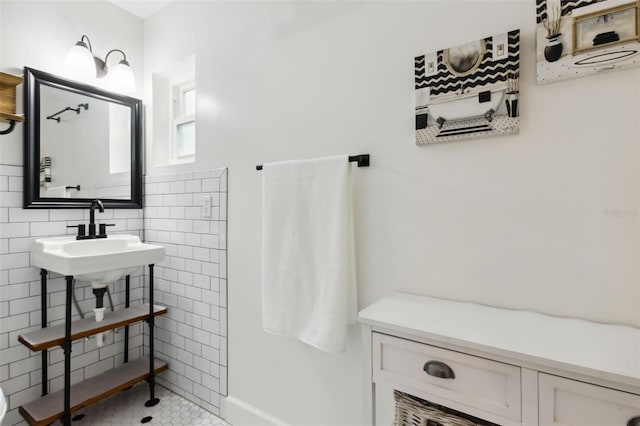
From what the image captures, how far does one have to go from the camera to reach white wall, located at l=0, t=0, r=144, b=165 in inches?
65.7

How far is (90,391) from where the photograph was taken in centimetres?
176

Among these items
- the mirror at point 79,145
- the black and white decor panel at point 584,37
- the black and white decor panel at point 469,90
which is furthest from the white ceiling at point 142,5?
the black and white decor panel at point 584,37

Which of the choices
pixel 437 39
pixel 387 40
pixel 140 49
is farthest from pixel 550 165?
pixel 140 49

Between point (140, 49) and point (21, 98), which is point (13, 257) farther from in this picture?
point (140, 49)

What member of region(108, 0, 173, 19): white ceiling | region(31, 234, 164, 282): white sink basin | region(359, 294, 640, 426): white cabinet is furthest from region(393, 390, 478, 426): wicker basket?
region(108, 0, 173, 19): white ceiling

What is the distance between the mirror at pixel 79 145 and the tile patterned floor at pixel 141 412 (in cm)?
125

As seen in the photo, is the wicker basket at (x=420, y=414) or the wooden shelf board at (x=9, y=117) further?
the wooden shelf board at (x=9, y=117)

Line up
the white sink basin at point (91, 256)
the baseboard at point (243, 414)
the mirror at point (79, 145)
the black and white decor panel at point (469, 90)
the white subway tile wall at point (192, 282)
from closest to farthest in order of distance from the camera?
1. the black and white decor panel at point (469, 90)
2. the white sink basin at point (91, 256)
3. the baseboard at point (243, 414)
4. the mirror at point (79, 145)
5. the white subway tile wall at point (192, 282)

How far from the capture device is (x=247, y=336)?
1727 mm

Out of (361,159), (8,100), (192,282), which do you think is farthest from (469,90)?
(8,100)

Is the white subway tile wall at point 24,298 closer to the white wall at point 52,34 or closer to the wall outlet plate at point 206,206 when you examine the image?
the white wall at point 52,34

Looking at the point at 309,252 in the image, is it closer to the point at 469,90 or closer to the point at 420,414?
the point at 420,414

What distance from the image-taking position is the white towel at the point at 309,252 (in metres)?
1.26

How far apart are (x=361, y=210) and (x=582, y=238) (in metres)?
0.74
